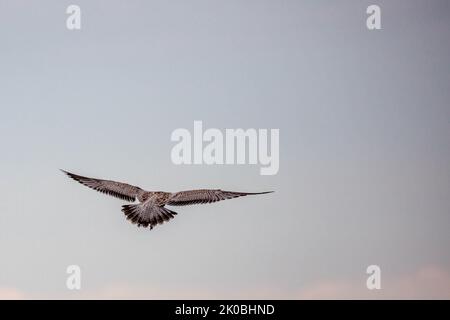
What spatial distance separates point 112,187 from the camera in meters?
7.96

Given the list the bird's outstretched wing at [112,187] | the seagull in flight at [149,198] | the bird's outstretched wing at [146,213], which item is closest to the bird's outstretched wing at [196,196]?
the seagull in flight at [149,198]

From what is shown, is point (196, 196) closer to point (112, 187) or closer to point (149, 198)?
point (149, 198)

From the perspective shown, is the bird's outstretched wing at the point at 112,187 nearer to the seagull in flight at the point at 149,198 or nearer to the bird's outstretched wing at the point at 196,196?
the seagull in flight at the point at 149,198

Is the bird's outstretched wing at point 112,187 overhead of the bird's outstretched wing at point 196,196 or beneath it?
overhead

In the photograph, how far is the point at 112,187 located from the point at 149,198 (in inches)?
15.5

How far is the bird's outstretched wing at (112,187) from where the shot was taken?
791cm

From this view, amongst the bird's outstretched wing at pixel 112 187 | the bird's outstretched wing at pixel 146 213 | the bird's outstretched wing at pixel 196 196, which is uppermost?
the bird's outstretched wing at pixel 112 187

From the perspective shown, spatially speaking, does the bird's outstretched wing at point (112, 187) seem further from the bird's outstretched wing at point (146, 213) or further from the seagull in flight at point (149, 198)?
the bird's outstretched wing at point (146, 213)

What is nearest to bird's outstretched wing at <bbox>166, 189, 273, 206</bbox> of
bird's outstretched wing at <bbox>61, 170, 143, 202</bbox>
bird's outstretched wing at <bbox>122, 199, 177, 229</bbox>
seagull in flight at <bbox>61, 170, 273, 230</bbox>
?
seagull in flight at <bbox>61, 170, 273, 230</bbox>

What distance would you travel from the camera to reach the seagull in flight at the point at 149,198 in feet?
26.0

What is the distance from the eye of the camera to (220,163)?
26.7ft
